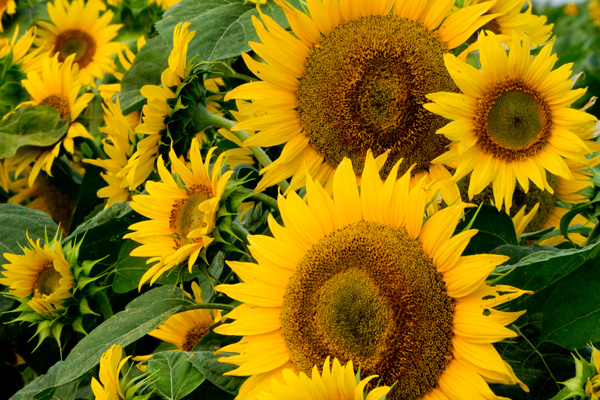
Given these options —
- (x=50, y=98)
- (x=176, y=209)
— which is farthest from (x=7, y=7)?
(x=176, y=209)

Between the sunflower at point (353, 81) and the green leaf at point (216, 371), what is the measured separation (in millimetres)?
238

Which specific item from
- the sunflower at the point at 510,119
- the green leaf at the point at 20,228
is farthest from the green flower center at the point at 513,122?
the green leaf at the point at 20,228

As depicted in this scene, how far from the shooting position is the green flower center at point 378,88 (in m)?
0.94

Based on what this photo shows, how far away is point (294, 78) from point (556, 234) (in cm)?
41

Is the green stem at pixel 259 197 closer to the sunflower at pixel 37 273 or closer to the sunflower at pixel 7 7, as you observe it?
the sunflower at pixel 37 273

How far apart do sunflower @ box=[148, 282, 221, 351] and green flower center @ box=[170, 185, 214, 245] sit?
0.22 meters

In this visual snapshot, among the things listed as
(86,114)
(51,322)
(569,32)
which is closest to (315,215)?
(51,322)

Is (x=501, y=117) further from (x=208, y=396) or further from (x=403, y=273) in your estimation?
(x=208, y=396)

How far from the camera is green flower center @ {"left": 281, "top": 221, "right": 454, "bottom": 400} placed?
0.75 metres

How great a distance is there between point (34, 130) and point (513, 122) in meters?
1.02

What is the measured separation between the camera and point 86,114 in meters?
1.82

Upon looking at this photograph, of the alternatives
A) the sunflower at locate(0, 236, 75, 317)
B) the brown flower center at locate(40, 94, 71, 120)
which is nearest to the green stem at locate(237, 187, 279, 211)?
the sunflower at locate(0, 236, 75, 317)

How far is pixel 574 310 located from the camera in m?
0.84

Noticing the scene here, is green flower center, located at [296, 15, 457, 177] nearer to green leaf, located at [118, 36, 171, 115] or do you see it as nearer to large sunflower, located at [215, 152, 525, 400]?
large sunflower, located at [215, 152, 525, 400]
